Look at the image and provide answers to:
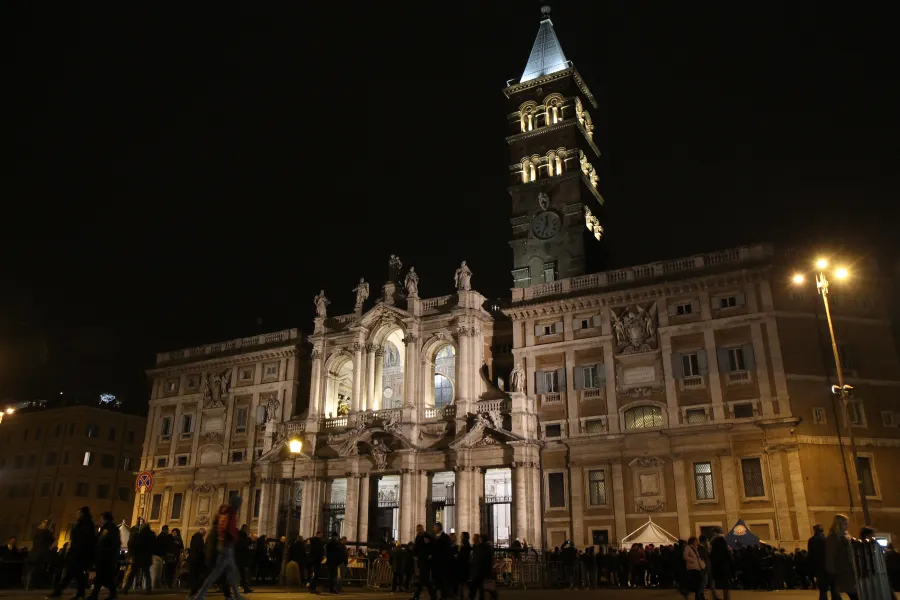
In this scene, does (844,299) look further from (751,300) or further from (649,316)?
(649,316)

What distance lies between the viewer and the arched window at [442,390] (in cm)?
4678

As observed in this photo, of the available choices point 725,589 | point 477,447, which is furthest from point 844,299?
point 725,589

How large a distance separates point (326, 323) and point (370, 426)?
9624mm

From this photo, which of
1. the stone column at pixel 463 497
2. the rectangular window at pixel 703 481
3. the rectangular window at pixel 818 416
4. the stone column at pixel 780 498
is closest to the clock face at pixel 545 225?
the stone column at pixel 463 497

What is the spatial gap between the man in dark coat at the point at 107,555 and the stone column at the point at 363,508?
28.2 m

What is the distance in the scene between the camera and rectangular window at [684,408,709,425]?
38.3 metres

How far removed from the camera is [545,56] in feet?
199

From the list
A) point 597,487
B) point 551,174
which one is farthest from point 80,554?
point 551,174

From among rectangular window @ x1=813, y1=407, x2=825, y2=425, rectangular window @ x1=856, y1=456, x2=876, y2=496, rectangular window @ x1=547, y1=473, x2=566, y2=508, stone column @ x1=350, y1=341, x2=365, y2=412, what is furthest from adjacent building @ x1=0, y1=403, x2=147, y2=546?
rectangular window @ x1=856, y1=456, x2=876, y2=496

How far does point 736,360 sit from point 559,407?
1021cm

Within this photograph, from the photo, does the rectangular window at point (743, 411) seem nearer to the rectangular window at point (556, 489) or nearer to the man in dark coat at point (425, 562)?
the rectangular window at point (556, 489)

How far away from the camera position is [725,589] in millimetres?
18188

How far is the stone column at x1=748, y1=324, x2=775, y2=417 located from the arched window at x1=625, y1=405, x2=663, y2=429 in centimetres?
535

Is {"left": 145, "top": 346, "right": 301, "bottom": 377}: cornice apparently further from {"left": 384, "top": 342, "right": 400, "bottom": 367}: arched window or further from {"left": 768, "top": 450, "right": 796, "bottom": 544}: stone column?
{"left": 768, "top": 450, "right": 796, "bottom": 544}: stone column
